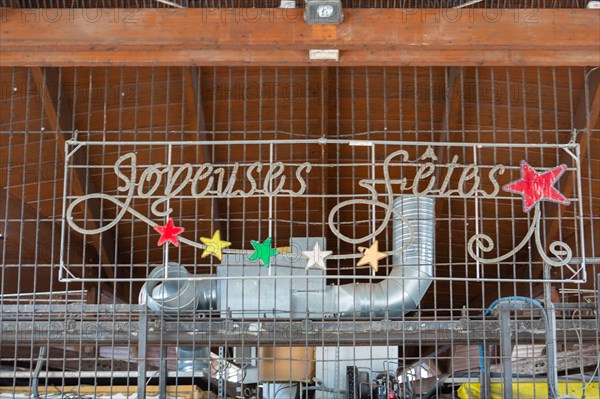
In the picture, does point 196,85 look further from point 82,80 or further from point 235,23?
point 235,23

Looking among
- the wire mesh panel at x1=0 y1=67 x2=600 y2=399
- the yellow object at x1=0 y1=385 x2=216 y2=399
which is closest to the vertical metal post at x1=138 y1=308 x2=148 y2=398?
the wire mesh panel at x1=0 y1=67 x2=600 y2=399

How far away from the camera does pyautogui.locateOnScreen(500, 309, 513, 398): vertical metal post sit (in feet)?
25.1

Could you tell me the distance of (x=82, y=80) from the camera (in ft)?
36.3

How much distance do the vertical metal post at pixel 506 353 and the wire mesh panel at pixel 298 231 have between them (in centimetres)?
1

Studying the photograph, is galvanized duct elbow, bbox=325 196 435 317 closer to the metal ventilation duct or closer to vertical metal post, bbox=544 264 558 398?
the metal ventilation duct

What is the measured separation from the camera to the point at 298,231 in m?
14.1

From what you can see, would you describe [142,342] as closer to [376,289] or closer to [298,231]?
[376,289]

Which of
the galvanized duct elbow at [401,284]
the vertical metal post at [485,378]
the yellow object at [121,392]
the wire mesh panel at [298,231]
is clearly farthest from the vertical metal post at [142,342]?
the vertical metal post at [485,378]

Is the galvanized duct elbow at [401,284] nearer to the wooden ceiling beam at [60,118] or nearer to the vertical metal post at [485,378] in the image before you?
the vertical metal post at [485,378]

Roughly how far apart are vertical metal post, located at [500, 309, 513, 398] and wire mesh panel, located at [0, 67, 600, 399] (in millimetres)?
13

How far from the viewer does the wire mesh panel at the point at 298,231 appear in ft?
25.2

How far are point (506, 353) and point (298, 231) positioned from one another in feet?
21.5

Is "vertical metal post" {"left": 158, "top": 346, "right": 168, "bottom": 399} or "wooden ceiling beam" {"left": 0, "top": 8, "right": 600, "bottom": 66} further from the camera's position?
"vertical metal post" {"left": 158, "top": 346, "right": 168, "bottom": 399}

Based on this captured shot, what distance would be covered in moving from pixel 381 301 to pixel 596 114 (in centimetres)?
353
